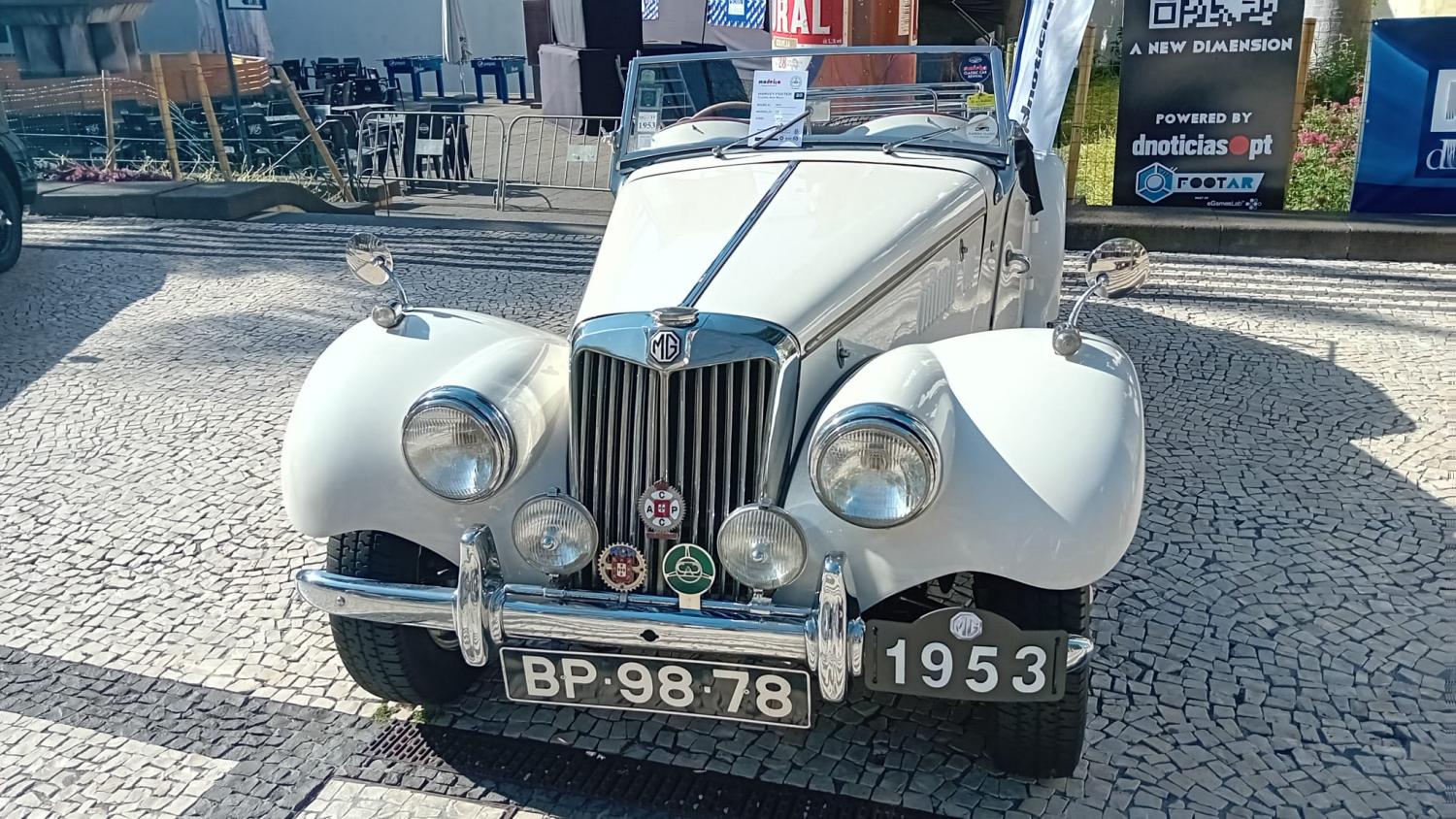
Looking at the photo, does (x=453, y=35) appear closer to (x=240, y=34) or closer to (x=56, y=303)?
(x=240, y=34)

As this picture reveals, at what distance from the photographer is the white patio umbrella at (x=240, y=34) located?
19.1 metres

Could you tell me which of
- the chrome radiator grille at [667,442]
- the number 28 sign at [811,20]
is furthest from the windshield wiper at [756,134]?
the number 28 sign at [811,20]

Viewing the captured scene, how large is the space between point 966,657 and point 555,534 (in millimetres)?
965

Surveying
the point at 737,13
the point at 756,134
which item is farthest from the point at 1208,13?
the point at 737,13

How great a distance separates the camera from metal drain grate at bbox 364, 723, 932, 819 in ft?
9.20

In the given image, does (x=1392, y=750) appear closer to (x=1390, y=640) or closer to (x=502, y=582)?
(x=1390, y=640)

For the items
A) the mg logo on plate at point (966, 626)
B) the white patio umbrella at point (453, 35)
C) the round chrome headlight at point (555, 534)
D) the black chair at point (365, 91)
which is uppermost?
the white patio umbrella at point (453, 35)

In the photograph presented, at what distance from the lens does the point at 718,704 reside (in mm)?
2627

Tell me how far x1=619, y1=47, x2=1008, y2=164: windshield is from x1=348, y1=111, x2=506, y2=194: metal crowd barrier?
7.34m

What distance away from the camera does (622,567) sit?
2.76 meters

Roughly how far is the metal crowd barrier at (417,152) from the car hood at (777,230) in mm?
8037

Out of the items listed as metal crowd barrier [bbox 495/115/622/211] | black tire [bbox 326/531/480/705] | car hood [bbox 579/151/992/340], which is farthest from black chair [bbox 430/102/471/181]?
black tire [bbox 326/531/480/705]

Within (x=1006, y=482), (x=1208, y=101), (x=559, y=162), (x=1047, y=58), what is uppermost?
(x=1047, y=58)

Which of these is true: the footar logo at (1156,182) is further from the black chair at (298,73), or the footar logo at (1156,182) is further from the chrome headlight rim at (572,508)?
the black chair at (298,73)
